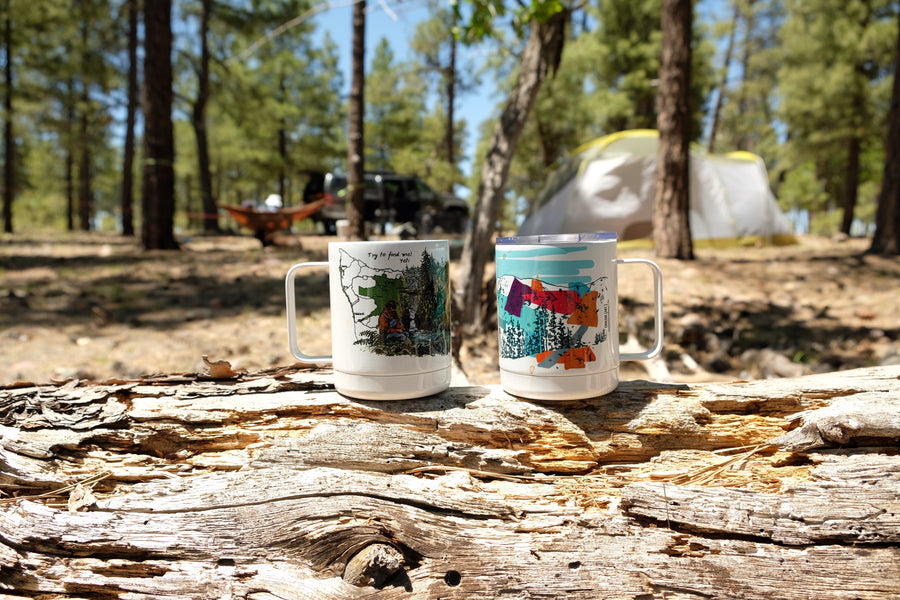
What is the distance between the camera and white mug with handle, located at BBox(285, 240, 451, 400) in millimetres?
1149

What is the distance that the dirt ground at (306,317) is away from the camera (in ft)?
11.0

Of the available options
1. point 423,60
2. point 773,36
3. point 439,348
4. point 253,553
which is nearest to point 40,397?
point 253,553

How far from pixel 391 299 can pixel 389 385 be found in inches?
7.4

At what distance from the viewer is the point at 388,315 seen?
1149 millimetres

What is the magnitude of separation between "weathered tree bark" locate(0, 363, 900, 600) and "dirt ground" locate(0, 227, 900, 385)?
2.91 ft

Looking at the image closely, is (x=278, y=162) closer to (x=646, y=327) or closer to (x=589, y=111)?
(x=589, y=111)

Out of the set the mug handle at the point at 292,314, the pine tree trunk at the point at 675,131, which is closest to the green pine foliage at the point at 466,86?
the pine tree trunk at the point at 675,131

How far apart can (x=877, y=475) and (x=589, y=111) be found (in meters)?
16.5

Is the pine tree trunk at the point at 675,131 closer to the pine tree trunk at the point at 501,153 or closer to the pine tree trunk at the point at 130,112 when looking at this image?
the pine tree trunk at the point at 501,153

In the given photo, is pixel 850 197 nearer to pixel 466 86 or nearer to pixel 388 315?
pixel 466 86

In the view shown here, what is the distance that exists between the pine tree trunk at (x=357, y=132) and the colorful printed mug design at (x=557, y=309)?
6.66 m

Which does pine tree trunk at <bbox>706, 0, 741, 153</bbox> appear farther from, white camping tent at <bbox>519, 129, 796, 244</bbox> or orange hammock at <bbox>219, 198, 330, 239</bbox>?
orange hammock at <bbox>219, 198, 330, 239</bbox>

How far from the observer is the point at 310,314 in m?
4.34

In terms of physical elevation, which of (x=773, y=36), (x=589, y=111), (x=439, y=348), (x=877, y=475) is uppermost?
(x=773, y=36)
